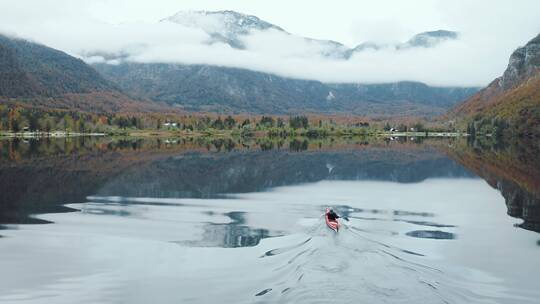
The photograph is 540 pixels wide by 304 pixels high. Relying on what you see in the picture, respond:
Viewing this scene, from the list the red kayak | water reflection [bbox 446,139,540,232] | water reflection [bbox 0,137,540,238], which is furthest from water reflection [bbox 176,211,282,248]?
water reflection [bbox 446,139,540,232]

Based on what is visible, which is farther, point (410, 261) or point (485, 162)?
point (485, 162)

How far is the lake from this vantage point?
23297mm

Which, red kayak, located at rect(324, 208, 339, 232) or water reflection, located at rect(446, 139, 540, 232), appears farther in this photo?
water reflection, located at rect(446, 139, 540, 232)

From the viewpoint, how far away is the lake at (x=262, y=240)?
2330 centimetres

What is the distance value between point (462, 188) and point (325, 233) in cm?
3458

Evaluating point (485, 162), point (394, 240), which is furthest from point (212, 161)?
point (394, 240)

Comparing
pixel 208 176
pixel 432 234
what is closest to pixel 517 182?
pixel 432 234

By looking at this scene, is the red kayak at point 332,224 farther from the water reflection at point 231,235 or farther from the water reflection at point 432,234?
the water reflection at point 432,234

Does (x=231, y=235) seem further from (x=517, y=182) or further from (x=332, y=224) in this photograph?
(x=517, y=182)

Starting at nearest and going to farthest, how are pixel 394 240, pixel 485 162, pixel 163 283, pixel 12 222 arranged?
pixel 163 283, pixel 394 240, pixel 12 222, pixel 485 162

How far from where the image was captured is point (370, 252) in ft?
102

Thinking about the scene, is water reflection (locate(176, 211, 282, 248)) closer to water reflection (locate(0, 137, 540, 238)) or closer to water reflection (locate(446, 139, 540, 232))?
water reflection (locate(0, 137, 540, 238))

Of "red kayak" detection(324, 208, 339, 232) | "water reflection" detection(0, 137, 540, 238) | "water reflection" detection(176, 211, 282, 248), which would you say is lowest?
"water reflection" detection(176, 211, 282, 248)

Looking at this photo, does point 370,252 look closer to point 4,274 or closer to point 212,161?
point 4,274
